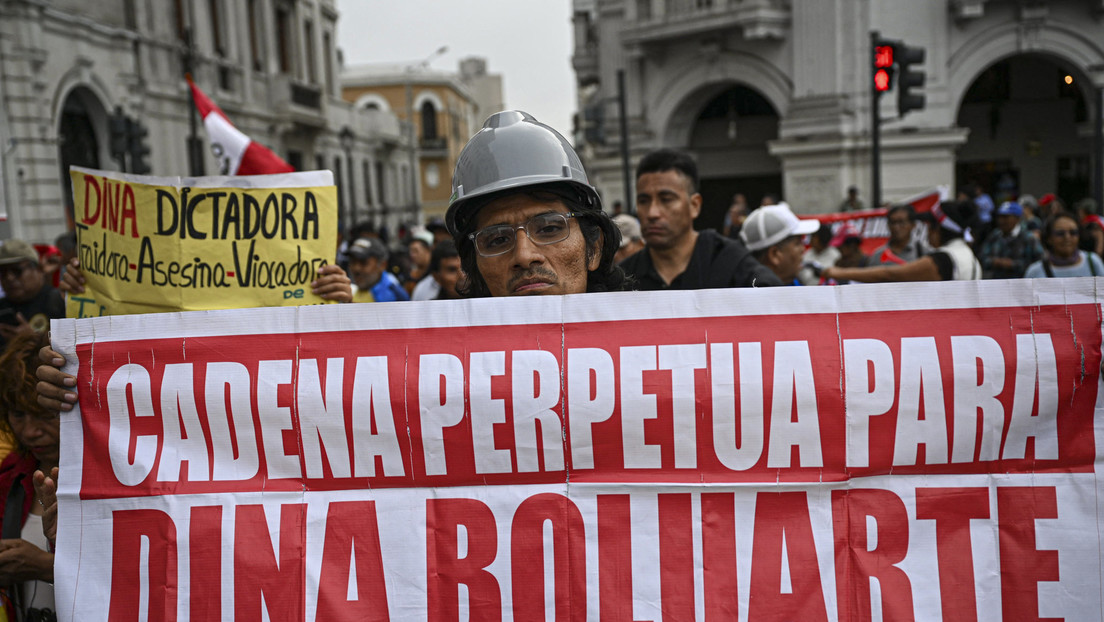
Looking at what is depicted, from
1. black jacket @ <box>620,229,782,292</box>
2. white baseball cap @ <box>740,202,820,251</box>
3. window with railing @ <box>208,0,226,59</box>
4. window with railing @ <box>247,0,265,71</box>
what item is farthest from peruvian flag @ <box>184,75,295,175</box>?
window with railing @ <box>247,0,265,71</box>

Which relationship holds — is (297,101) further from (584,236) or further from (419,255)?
(584,236)

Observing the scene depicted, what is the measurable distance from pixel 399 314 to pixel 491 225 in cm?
39

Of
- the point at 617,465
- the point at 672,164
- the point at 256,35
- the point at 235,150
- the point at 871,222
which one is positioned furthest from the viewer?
the point at 256,35

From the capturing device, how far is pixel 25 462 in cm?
263

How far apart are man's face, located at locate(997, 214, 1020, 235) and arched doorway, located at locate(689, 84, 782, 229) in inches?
638

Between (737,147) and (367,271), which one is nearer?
(367,271)

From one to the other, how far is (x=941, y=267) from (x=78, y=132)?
57.4ft

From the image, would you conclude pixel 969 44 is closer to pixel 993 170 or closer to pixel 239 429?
pixel 993 170

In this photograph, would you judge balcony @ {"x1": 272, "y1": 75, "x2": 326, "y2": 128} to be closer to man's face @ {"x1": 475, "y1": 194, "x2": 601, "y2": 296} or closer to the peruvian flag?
the peruvian flag

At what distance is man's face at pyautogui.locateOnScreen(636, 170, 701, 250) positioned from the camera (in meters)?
4.57

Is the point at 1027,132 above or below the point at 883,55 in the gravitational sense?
above

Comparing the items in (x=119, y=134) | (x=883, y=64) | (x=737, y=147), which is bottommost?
(x=883, y=64)

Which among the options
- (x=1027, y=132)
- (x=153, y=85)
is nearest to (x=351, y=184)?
(x=153, y=85)

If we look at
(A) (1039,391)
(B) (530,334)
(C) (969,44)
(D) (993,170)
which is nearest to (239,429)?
(B) (530,334)
